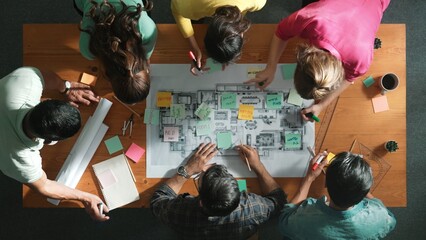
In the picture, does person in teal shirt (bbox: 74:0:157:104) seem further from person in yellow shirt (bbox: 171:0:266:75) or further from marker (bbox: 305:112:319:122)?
marker (bbox: 305:112:319:122)

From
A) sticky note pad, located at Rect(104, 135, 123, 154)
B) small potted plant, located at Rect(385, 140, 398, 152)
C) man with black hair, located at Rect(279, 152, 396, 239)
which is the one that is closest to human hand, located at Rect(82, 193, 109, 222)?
sticky note pad, located at Rect(104, 135, 123, 154)

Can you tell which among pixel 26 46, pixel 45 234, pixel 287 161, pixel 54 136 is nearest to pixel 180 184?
pixel 287 161

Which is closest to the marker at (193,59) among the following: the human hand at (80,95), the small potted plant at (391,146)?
the human hand at (80,95)

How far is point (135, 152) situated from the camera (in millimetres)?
1879

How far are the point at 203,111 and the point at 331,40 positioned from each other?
669mm

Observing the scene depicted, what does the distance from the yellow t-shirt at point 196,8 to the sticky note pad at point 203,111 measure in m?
0.34

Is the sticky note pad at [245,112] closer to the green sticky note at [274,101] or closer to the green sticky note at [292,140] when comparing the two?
the green sticky note at [274,101]

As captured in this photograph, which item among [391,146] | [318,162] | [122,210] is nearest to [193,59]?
[318,162]

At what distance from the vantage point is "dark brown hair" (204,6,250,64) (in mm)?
1562

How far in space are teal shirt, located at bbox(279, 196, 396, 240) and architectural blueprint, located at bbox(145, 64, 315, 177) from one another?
23cm

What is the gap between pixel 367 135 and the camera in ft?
6.28

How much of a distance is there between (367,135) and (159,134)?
3.33 feet

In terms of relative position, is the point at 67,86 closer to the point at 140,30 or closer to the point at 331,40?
the point at 140,30

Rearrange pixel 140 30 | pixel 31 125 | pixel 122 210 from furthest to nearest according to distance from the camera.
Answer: pixel 122 210 < pixel 140 30 < pixel 31 125
